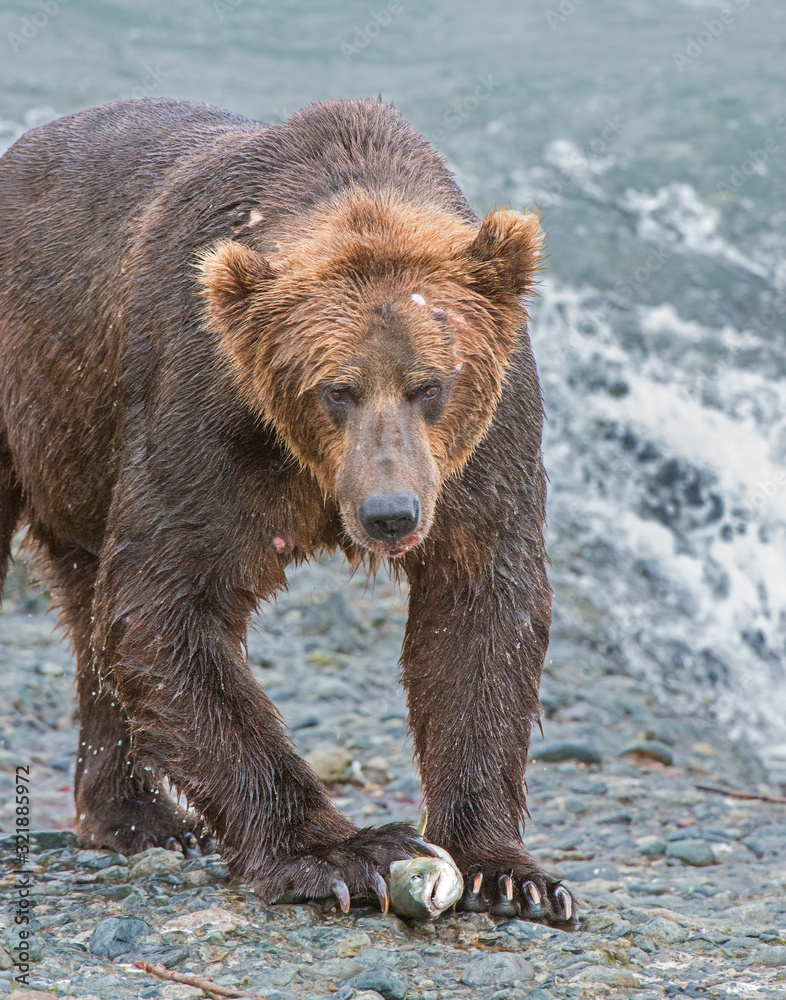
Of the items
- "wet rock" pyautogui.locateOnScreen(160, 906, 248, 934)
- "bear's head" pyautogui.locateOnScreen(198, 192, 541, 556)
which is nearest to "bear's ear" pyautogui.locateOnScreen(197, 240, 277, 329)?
"bear's head" pyautogui.locateOnScreen(198, 192, 541, 556)

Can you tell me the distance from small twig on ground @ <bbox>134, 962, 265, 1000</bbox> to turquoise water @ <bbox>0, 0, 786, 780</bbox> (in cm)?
464

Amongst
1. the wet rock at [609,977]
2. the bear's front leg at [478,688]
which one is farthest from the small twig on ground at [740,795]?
the wet rock at [609,977]

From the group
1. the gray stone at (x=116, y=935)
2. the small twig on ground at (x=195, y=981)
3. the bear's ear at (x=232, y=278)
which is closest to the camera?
the small twig on ground at (x=195, y=981)

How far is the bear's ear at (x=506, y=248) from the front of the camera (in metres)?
4.18

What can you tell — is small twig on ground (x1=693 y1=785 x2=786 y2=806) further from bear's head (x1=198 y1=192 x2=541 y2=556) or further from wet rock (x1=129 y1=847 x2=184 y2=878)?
bear's head (x1=198 y1=192 x2=541 y2=556)

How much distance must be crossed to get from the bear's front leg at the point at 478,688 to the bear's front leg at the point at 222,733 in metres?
0.33

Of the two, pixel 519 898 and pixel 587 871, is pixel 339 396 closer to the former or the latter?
pixel 519 898

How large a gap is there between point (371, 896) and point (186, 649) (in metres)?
0.95

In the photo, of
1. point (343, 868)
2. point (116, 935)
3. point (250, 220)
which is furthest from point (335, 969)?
point (250, 220)

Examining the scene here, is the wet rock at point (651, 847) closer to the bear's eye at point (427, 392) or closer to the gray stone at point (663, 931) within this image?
the gray stone at point (663, 931)

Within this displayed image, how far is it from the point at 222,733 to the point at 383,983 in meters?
0.97

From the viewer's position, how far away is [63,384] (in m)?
5.05

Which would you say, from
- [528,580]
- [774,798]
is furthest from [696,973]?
[774,798]

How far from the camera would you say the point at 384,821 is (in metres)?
5.94
